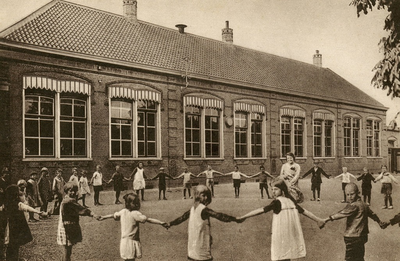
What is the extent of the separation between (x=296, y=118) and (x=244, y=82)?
503 cm

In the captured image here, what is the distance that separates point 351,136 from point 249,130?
32.5 ft

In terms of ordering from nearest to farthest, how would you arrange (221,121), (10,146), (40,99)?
(10,146)
(40,99)
(221,121)

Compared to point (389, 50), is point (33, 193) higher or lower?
lower

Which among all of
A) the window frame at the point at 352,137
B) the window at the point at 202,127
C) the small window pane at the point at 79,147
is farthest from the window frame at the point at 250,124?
the small window pane at the point at 79,147

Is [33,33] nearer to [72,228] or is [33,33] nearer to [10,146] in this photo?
[10,146]

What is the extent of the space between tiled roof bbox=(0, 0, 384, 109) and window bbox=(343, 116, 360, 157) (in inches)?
55.5

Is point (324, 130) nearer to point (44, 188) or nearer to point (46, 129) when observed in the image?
point (46, 129)

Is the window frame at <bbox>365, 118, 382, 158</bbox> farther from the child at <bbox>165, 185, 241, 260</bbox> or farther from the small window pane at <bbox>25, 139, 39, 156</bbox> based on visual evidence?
the child at <bbox>165, 185, 241, 260</bbox>

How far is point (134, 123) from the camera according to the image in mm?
17141

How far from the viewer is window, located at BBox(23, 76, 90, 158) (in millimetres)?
14156

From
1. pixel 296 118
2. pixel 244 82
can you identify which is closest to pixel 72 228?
pixel 244 82

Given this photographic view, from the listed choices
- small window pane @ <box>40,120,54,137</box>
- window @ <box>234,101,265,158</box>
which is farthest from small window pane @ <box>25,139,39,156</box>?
window @ <box>234,101,265,158</box>

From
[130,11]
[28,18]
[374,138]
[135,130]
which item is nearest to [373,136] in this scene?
[374,138]

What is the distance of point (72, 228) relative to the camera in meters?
5.67
